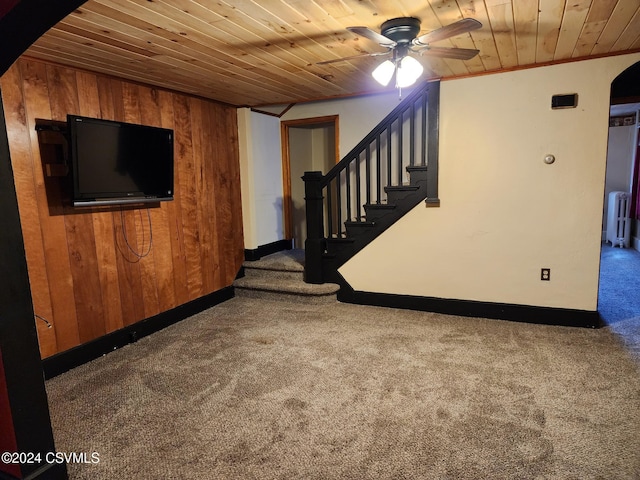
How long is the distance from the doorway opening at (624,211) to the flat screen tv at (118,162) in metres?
4.45

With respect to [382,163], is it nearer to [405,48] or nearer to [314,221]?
[314,221]

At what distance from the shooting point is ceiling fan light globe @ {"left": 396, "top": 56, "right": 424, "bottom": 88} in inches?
98.0

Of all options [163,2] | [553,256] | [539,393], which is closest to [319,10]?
[163,2]

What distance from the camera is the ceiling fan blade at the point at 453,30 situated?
1.99 m

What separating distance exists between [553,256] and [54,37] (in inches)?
163

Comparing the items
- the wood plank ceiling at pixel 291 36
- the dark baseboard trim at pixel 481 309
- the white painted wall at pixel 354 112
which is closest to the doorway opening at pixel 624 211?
the dark baseboard trim at pixel 481 309

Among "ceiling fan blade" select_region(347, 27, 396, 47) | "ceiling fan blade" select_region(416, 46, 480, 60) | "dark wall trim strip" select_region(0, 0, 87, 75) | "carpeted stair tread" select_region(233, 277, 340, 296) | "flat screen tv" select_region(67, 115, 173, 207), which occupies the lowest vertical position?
"carpeted stair tread" select_region(233, 277, 340, 296)

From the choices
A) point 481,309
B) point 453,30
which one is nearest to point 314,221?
point 481,309

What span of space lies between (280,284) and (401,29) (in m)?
3.02

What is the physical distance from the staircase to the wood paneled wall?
22 cm

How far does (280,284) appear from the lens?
462 centimetres

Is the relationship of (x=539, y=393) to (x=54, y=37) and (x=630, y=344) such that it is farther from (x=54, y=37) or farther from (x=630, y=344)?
(x=54, y=37)

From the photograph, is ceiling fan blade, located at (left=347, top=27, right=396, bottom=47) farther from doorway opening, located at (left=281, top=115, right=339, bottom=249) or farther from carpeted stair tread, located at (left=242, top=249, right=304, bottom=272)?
doorway opening, located at (left=281, top=115, right=339, bottom=249)

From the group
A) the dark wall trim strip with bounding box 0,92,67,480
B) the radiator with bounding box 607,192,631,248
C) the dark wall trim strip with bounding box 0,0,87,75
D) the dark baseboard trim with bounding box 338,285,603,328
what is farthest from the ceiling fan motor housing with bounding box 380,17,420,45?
the radiator with bounding box 607,192,631,248
